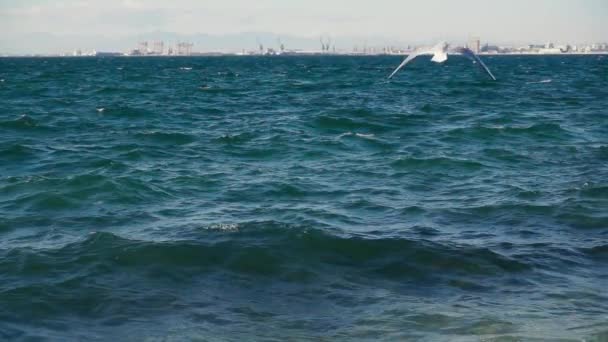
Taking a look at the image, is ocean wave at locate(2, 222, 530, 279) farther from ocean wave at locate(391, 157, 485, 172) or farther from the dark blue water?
ocean wave at locate(391, 157, 485, 172)

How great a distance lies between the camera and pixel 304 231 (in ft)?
42.1

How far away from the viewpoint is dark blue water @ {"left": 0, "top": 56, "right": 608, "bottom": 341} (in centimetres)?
895

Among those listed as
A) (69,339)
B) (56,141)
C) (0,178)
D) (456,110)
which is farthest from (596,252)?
(456,110)

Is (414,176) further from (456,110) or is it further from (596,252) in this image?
(456,110)

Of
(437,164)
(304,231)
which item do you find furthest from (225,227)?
(437,164)

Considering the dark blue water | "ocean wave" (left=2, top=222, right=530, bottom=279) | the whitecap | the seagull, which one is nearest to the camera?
the dark blue water

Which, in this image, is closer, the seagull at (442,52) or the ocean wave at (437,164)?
the ocean wave at (437,164)

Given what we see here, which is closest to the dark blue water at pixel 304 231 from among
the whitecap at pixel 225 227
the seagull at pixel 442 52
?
the whitecap at pixel 225 227

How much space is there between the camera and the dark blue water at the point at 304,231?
29.4ft

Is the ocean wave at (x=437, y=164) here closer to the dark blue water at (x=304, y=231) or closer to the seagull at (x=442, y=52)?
the dark blue water at (x=304, y=231)

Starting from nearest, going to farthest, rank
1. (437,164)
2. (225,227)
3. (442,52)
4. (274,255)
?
(274,255) → (225,227) → (437,164) → (442,52)

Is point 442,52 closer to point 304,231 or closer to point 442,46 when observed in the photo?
point 442,46

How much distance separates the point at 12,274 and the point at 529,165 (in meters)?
13.4

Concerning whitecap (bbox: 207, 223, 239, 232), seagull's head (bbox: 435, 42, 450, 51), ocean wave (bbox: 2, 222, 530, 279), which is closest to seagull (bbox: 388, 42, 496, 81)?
seagull's head (bbox: 435, 42, 450, 51)
